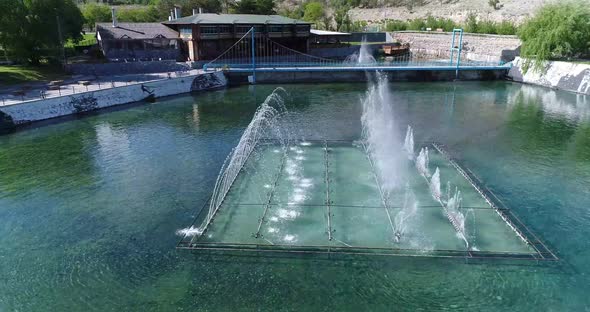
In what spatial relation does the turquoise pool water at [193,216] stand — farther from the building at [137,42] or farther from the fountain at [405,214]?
the building at [137,42]

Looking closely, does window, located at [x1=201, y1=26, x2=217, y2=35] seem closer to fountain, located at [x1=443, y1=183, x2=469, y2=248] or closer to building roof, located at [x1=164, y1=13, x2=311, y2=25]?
building roof, located at [x1=164, y1=13, x2=311, y2=25]

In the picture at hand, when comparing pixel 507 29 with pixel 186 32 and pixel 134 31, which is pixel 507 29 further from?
pixel 134 31

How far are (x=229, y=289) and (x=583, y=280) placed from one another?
1449 cm

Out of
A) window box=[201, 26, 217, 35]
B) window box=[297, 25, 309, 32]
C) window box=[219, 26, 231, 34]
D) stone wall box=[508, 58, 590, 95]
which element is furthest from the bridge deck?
window box=[297, 25, 309, 32]

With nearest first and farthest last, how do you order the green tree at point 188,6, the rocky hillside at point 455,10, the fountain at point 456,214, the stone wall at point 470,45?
the fountain at point 456,214 → the stone wall at point 470,45 → the green tree at point 188,6 → the rocky hillside at point 455,10

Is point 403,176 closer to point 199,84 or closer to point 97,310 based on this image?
point 97,310

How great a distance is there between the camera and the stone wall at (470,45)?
78.3 m

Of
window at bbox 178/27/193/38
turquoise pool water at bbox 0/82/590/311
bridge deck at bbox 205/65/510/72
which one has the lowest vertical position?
turquoise pool water at bbox 0/82/590/311

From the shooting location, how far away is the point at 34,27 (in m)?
55.1

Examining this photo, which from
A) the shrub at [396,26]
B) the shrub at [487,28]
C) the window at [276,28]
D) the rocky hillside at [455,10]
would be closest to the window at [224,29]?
the window at [276,28]

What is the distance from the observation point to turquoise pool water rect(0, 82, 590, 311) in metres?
16.6

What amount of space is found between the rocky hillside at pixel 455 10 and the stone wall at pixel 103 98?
74.2 metres

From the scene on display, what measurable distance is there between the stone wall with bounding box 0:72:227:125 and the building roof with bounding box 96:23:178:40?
15.7 meters

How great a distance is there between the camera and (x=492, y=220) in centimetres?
2173
